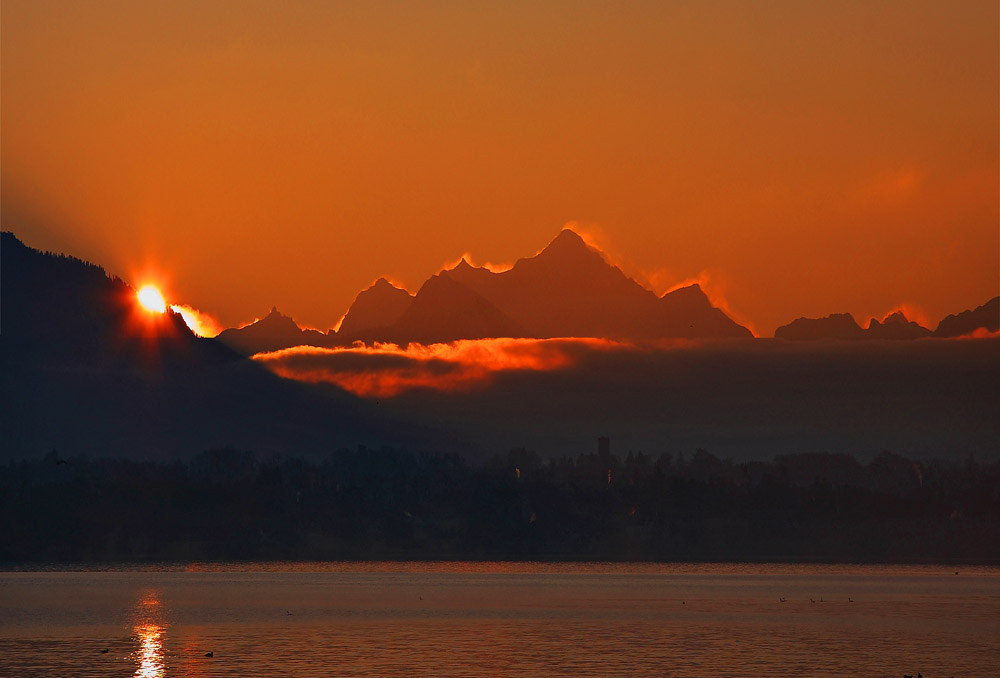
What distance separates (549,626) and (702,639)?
85.0 feet

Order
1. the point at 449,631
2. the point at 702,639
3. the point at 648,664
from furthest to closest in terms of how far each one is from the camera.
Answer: the point at 449,631
the point at 702,639
the point at 648,664

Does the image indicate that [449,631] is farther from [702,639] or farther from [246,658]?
[246,658]

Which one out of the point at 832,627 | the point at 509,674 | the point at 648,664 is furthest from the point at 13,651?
the point at 832,627

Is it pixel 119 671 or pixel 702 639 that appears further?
pixel 702 639

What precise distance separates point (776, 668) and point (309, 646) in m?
45.1

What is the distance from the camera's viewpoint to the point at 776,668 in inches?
4788

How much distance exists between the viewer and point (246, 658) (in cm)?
12988

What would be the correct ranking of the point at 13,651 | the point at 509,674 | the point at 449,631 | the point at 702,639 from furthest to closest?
the point at 449,631, the point at 702,639, the point at 13,651, the point at 509,674

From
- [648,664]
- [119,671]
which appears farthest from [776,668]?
A: [119,671]

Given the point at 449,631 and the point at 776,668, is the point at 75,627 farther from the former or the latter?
the point at 776,668

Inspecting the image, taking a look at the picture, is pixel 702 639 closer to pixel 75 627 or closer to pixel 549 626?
pixel 549 626

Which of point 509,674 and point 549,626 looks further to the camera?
point 549,626

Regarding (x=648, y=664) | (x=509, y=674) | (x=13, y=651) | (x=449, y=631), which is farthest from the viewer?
(x=449, y=631)

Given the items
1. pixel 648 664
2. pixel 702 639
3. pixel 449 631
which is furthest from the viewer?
pixel 449 631
